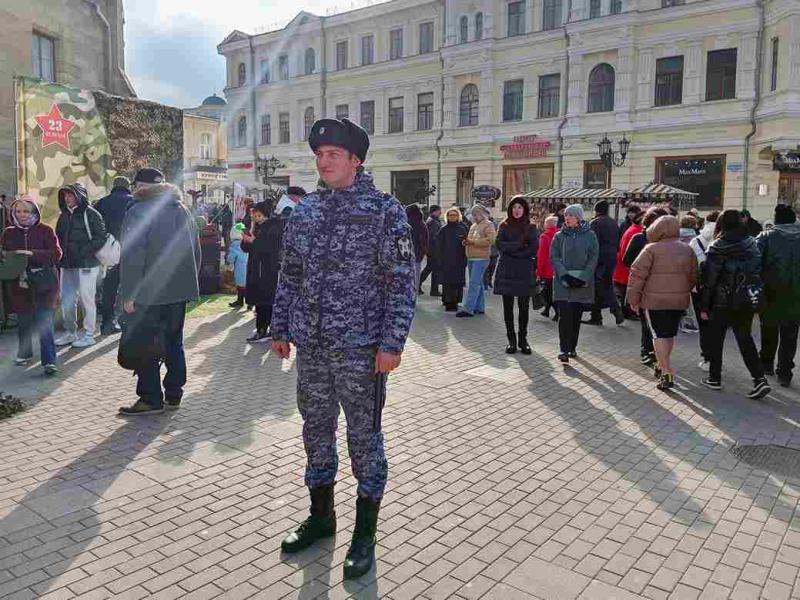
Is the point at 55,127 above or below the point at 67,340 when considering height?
above

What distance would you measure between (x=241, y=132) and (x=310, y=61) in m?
7.17

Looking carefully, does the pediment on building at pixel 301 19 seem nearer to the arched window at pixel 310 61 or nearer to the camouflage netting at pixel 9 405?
the arched window at pixel 310 61

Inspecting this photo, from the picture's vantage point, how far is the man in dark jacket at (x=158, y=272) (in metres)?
5.45

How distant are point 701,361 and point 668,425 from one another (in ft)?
8.87

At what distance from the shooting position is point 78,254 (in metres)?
8.07

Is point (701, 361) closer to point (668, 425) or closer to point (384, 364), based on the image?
point (668, 425)

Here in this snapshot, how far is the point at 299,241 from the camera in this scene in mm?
3303

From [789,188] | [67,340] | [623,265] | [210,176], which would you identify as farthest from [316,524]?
[789,188]

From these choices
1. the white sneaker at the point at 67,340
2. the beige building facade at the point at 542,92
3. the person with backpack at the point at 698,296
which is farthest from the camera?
the beige building facade at the point at 542,92

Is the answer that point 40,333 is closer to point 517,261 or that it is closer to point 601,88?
point 517,261

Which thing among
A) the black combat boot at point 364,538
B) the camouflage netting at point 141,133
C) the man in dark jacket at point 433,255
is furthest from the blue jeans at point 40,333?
the man in dark jacket at point 433,255

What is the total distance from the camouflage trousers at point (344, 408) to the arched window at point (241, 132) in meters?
44.4

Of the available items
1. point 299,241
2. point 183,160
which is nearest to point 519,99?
point 183,160

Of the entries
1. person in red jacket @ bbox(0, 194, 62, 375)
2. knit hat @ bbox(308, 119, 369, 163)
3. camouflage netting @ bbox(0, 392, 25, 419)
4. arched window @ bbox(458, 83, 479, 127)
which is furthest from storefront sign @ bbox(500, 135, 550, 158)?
knit hat @ bbox(308, 119, 369, 163)
